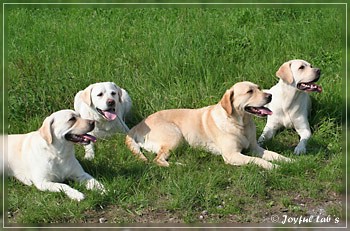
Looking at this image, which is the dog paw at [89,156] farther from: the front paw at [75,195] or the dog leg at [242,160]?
the dog leg at [242,160]

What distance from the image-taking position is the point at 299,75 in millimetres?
6938

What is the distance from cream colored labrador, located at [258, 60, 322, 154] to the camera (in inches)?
271

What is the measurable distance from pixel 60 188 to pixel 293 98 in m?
3.00

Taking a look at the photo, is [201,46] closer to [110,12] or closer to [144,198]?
[110,12]

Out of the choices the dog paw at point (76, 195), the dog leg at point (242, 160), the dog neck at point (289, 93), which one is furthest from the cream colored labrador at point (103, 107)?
the dog neck at point (289, 93)

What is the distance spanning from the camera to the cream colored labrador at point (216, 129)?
6301 mm

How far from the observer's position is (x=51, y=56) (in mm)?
8227

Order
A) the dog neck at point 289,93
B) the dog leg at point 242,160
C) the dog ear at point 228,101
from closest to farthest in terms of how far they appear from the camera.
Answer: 1. the dog leg at point 242,160
2. the dog ear at point 228,101
3. the dog neck at point 289,93

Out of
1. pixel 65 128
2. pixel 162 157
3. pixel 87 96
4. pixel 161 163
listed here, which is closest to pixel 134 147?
pixel 162 157

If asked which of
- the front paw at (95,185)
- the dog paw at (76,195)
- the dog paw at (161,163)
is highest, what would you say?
the dog paw at (161,163)

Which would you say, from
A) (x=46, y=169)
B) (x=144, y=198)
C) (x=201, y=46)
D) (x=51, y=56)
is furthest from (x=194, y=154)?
(x=51, y=56)

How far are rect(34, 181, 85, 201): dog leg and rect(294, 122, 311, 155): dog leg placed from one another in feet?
8.00

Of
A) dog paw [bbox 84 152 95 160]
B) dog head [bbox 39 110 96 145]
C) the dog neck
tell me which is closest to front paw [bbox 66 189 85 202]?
dog head [bbox 39 110 96 145]

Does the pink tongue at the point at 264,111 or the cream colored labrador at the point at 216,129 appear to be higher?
the pink tongue at the point at 264,111
